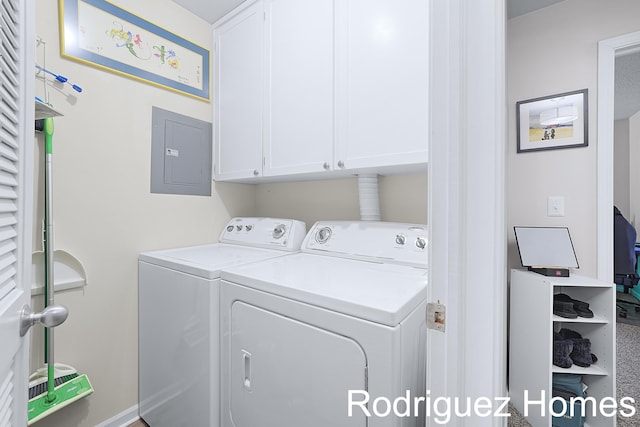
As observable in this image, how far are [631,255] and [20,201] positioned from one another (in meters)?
3.31

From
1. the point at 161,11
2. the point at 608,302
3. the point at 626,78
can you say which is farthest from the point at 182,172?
the point at 626,78

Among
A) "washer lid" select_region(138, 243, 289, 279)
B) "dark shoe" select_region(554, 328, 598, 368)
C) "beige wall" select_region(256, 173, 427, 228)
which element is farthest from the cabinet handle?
"dark shoe" select_region(554, 328, 598, 368)

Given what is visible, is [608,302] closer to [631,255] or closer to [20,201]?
[631,255]

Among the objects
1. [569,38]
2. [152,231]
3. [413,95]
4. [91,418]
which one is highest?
[569,38]

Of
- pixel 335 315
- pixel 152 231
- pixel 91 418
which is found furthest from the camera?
pixel 152 231

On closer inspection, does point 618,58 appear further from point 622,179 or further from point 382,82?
point 382,82

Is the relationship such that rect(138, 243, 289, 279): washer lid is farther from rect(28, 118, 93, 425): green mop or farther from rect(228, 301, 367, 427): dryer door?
rect(28, 118, 93, 425): green mop

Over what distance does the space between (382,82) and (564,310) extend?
1.66 m

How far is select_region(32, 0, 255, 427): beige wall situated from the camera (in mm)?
1416

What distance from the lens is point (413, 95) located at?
1242mm

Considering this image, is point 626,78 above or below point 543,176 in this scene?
above

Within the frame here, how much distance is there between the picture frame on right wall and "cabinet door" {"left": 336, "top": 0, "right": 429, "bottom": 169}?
1291mm

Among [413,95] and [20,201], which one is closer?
[20,201]

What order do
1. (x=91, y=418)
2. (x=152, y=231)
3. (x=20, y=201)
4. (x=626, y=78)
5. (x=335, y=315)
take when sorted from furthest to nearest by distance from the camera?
(x=626, y=78) < (x=152, y=231) < (x=91, y=418) < (x=335, y=315) < (x=20, y=201)
